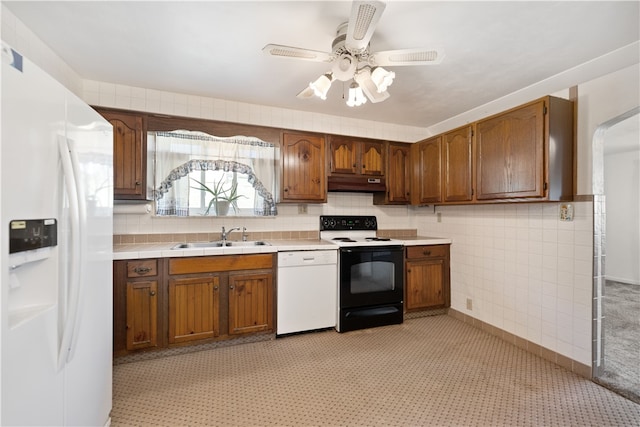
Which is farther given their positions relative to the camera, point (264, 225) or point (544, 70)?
point (264, 225)

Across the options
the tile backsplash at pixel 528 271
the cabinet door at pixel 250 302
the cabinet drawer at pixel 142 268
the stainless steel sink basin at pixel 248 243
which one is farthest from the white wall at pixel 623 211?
the cabinet drawer at pixel 142 268

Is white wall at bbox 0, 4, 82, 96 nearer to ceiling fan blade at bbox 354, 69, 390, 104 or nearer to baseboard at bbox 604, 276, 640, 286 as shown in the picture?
ceiling fan blade at bbox 354, 69, 390, 104

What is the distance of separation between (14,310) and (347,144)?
9.77ft

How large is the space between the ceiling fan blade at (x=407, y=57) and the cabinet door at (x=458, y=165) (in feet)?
4.90

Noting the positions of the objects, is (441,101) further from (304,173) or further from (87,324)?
(87,324)

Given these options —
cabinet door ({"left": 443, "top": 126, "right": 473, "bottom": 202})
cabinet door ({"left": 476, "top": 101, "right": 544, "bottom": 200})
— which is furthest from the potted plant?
cabinet door ({"left": 476, "top": 101, "right": 544, "bottom": 200})

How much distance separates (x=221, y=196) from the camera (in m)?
2.99

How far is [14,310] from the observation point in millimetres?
965

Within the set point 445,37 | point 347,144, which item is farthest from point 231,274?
point 445,37

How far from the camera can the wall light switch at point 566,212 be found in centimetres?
223

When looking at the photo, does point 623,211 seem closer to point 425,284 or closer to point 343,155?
point 425,284

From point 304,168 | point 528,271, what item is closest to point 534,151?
point 528,271

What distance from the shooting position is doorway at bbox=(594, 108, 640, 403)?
82.5 inches

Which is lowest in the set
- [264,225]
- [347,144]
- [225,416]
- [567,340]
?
[225,416]
